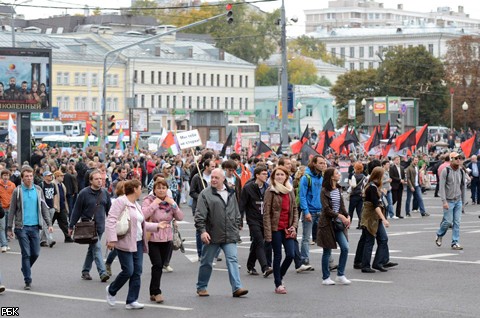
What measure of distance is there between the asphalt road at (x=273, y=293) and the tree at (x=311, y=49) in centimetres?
14196

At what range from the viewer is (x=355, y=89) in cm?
11306

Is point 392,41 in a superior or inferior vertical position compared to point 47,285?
superior

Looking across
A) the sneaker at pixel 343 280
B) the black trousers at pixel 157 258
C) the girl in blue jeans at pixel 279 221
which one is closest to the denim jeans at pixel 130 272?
the black trousers at pixel 157 258

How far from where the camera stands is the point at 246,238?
23.8 metres

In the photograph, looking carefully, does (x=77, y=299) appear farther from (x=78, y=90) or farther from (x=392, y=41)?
(x=392, y=41)

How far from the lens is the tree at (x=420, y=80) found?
10675 centimetres

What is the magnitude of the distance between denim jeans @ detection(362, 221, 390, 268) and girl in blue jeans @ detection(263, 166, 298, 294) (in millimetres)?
2477

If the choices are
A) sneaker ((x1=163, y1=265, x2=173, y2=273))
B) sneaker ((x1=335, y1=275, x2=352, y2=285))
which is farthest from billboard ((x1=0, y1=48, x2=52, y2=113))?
sneaker ((x1=335, y1=275, x2=352, y2=285))

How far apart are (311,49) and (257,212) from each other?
151949mm

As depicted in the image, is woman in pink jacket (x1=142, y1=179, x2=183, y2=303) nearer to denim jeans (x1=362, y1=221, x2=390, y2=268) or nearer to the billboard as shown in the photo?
Answer: denim jeans (x1=362, y1=221, x2=390, y2=268)

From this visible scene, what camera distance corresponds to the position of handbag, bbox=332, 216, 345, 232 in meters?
16.0

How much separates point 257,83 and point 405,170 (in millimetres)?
111380

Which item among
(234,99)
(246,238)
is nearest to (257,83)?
(234,99)

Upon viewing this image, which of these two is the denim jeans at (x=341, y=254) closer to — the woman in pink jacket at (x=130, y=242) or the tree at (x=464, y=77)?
the woman in pink jacket at (x=130, y=242)
